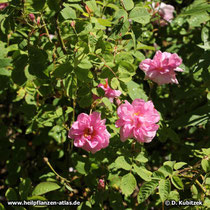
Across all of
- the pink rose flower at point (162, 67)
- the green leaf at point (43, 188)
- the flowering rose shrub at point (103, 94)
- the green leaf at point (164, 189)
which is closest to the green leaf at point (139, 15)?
the flowering rose shrub at point (103, 94)

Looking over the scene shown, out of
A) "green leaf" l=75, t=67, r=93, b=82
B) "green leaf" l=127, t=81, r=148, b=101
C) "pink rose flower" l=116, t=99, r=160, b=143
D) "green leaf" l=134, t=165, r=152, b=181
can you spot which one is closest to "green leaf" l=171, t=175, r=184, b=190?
"green leaf" l=134, t=165, r=152, b=181

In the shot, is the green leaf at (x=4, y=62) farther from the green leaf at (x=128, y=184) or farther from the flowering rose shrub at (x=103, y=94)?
the green leaf at (x=128, y=184)

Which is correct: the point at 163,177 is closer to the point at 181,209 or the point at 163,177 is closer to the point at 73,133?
the point at 181,209

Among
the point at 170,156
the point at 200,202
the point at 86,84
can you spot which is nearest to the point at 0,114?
the point at 86,84

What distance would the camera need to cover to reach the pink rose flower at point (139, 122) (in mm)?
1285

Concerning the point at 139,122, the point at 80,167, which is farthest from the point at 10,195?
the point at 139,122

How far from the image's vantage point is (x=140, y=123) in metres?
1.29

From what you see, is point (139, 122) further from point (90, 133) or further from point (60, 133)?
point (60, 133)

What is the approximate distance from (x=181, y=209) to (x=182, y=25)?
145 cm

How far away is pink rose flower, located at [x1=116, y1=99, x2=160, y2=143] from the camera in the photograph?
1285mm

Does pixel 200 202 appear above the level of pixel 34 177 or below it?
above

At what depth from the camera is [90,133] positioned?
1.38 meters

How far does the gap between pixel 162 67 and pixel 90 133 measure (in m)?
0.56

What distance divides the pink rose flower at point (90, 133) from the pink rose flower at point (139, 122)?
98 millimetres
